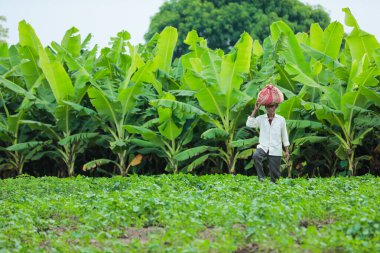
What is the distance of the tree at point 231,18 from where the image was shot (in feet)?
137

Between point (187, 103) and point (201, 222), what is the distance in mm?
7621

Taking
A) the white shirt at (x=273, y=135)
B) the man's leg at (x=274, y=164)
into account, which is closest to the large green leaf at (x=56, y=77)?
the white shirt at (x=273, y=135)

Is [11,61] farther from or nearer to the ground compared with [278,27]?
nearer to the ground

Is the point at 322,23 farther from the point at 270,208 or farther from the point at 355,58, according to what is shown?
the point at 270,208

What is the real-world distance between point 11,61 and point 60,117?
2539 millimetres

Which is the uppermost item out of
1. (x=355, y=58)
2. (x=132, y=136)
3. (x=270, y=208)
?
(x=355, y=58)

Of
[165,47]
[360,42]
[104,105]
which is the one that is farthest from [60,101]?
[360,42]

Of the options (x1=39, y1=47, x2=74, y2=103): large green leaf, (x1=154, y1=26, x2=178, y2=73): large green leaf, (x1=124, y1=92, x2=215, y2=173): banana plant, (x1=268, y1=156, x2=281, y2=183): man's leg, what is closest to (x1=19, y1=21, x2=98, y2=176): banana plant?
(x1=39, y1=47, x2=74, y2=103): large green leaf

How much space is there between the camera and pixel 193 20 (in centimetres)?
4225

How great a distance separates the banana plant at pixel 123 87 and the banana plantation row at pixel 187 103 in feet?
0.08

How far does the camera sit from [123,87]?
14.7m

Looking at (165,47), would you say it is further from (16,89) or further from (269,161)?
(269,161)

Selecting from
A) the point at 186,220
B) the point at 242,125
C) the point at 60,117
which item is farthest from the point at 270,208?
the point at 60,117

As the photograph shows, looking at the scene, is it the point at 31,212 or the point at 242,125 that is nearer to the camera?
the point at 31,212
